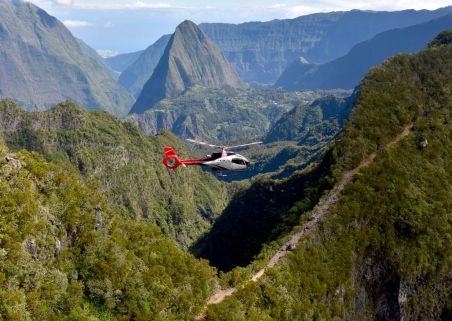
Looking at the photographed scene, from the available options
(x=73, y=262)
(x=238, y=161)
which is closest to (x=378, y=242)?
(x=238, y=161)

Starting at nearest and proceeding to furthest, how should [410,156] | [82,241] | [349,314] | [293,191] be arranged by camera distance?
[82,241] < [349,314] < [410,156] < [293,191]

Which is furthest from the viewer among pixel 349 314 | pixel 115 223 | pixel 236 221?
pixel 236 221

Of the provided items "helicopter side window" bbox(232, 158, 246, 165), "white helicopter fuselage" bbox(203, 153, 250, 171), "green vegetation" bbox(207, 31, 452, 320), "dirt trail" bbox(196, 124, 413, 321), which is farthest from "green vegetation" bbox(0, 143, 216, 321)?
"helicopter side window" bbox(232, 158, 246, 165)

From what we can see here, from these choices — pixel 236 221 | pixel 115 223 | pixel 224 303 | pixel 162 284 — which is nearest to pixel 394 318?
pixel 224 303

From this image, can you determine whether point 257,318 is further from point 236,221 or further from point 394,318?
point 236,221

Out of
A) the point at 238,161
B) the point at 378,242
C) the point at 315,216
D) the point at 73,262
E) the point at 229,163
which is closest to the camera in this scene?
the point at 73,262

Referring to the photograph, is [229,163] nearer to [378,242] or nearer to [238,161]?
[238,161]

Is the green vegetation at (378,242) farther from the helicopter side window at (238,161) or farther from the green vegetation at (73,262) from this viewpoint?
the helicopter side window at (238,161)
